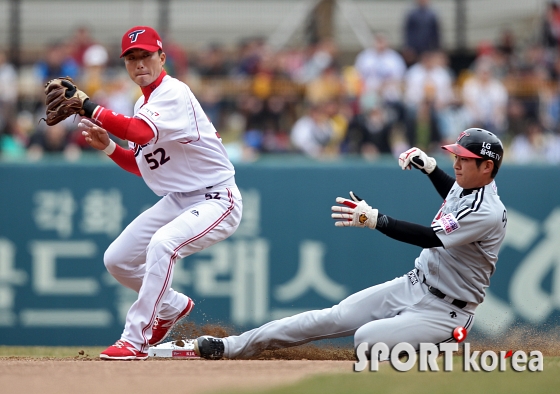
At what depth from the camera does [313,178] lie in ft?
37.1

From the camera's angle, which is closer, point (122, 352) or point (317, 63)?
point (122, 352)

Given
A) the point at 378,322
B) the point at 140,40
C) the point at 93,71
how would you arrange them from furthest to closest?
the point at 93,71, the point at 140,40, the point at 378,322

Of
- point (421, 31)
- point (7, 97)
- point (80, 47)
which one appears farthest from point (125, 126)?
point (421, 31)

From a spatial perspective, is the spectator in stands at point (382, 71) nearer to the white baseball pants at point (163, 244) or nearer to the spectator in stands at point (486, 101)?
the spectator in stands at point (486, 101)

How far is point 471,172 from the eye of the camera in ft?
19.4

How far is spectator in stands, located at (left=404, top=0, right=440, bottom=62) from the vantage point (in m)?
15.4

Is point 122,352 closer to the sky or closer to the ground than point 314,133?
closer to the ground

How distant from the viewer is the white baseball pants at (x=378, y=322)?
19.4ft

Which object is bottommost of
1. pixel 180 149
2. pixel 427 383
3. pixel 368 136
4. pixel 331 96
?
pixel 427 383

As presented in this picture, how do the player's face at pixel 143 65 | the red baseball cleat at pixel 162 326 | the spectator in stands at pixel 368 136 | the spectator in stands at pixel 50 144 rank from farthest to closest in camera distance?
the spectator in stands at pixel 368 136, the spectator in stands at pixel 50 144, the red baseball cleat at pixel 162 326, the player's face at pixel 143 65

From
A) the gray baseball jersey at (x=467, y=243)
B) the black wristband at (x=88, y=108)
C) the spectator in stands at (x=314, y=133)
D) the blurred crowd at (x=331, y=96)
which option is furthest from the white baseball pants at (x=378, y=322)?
the spectator in stands at (x=314, y=133)

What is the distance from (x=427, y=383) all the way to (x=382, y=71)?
9.69 meters

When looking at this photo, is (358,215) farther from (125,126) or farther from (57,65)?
(57,65)

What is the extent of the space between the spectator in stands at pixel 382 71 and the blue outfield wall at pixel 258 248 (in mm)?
A: 2758
